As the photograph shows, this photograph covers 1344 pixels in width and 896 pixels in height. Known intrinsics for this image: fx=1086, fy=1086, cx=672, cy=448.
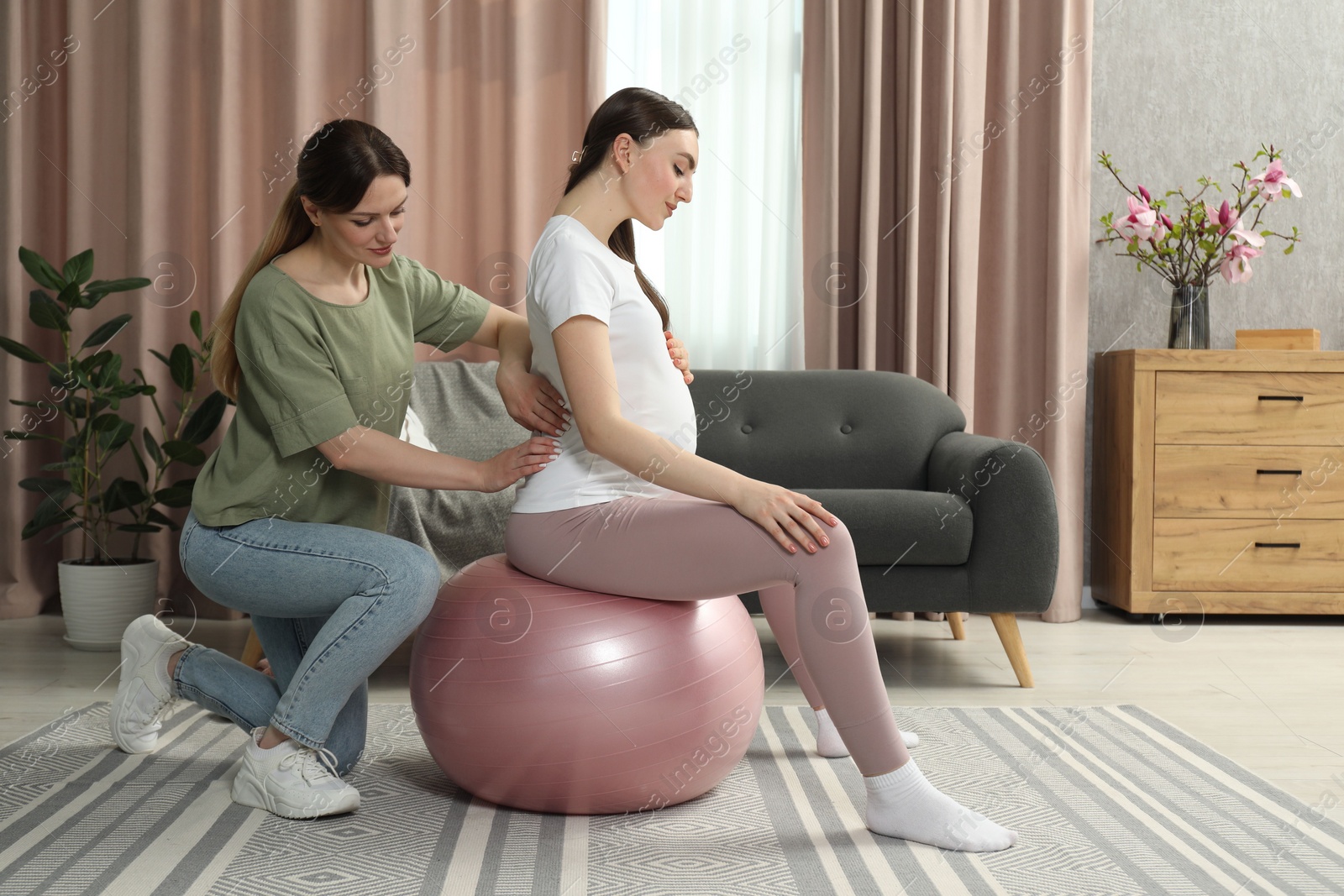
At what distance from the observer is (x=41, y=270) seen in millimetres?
2986

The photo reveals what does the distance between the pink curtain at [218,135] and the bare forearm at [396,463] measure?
178cm

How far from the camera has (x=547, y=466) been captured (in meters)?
1.59

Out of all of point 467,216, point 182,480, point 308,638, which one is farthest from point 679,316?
point 308,638

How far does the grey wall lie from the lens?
3539 mm

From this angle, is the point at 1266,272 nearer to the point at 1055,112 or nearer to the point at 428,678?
the point at 1055,112

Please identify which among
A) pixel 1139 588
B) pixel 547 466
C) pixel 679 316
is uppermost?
pixel 679 316

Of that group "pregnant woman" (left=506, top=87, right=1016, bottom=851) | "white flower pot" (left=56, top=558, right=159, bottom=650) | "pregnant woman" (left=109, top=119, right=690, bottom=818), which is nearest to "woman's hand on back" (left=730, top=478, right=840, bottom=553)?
"pregnant woman" (left=506, top=87, right=1016, bottom=851)

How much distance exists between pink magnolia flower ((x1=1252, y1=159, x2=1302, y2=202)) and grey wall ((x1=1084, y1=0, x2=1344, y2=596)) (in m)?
0.30

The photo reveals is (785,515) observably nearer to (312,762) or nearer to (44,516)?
(312,762)

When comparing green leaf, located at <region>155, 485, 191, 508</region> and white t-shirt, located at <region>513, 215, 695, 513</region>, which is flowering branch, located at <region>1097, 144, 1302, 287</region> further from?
green leaf, located at <region>155, 485, 191, 508</region>

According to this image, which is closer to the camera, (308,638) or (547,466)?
(547,466)

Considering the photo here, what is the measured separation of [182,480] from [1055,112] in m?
2.83

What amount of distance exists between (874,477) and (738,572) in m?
1.59

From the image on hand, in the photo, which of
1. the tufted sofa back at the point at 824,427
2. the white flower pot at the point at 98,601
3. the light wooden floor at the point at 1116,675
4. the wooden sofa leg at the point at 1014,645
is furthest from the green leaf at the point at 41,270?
the wooden sofa leg at the point at 1014,645
